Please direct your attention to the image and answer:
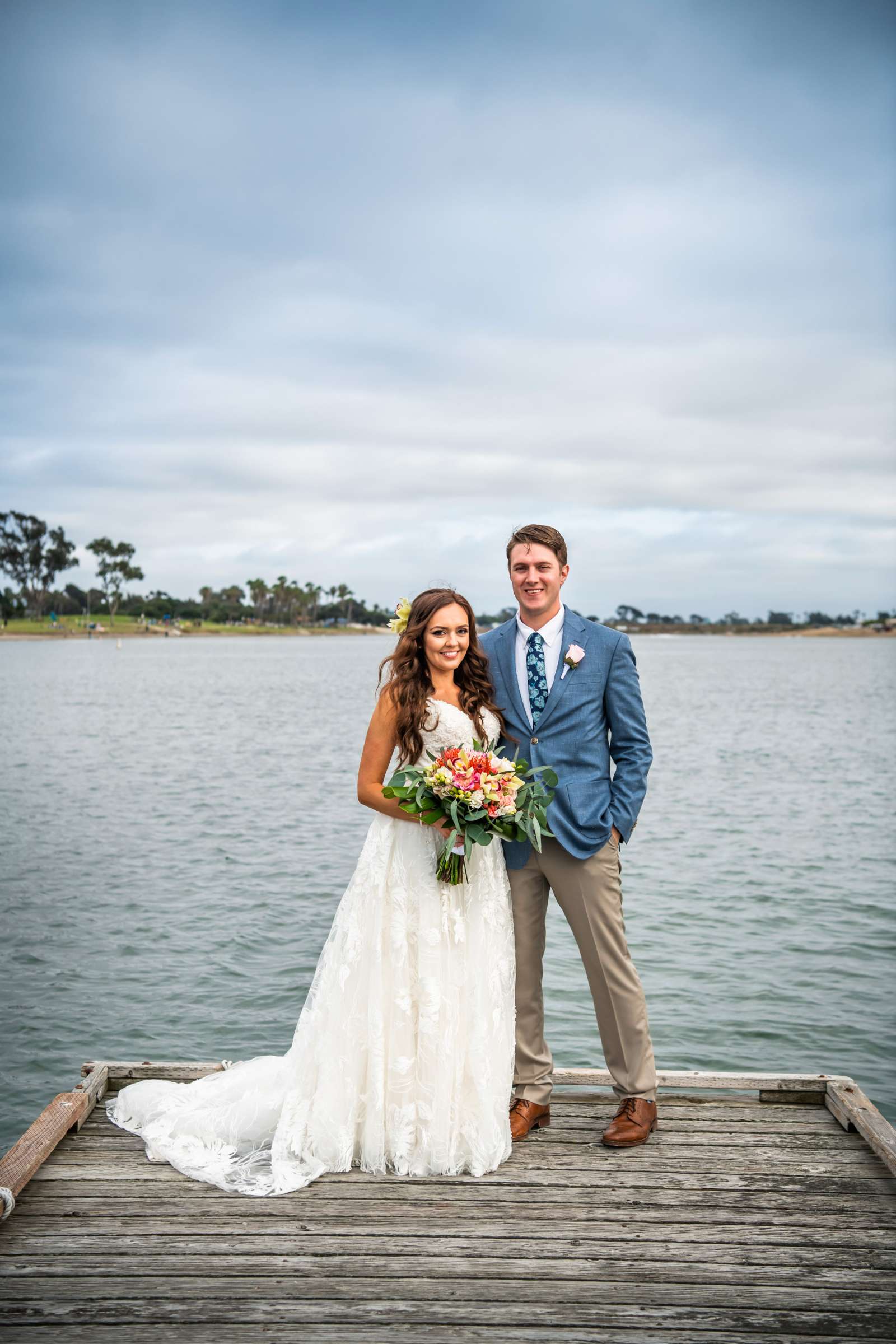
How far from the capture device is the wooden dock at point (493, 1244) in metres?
3.00

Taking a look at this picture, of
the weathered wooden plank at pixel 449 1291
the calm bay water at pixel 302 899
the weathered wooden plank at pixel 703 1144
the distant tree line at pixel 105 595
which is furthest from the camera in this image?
the distant tree line at pixel 105 595

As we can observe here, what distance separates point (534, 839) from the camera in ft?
13.2

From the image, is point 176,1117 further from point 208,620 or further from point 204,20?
point 208,620

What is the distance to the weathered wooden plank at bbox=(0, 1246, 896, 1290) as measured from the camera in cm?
322

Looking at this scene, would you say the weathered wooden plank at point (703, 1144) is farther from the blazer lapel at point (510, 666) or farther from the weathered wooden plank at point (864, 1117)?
the blazer lapel at point (510, 666)

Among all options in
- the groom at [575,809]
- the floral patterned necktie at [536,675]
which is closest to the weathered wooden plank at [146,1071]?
the groom at [575,809]

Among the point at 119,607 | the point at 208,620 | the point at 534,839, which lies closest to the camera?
the point at 534,839

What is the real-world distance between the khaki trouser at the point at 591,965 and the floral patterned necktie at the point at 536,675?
61cm

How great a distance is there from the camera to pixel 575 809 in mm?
4250

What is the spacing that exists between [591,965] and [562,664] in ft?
4.39

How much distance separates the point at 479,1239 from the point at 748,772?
72.0ft

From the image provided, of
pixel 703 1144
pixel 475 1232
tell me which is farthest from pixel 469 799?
pixel 703 1144

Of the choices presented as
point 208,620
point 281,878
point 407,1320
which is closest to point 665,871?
point 281,878

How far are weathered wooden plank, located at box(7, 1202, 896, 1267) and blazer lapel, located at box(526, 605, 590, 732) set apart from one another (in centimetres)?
195
